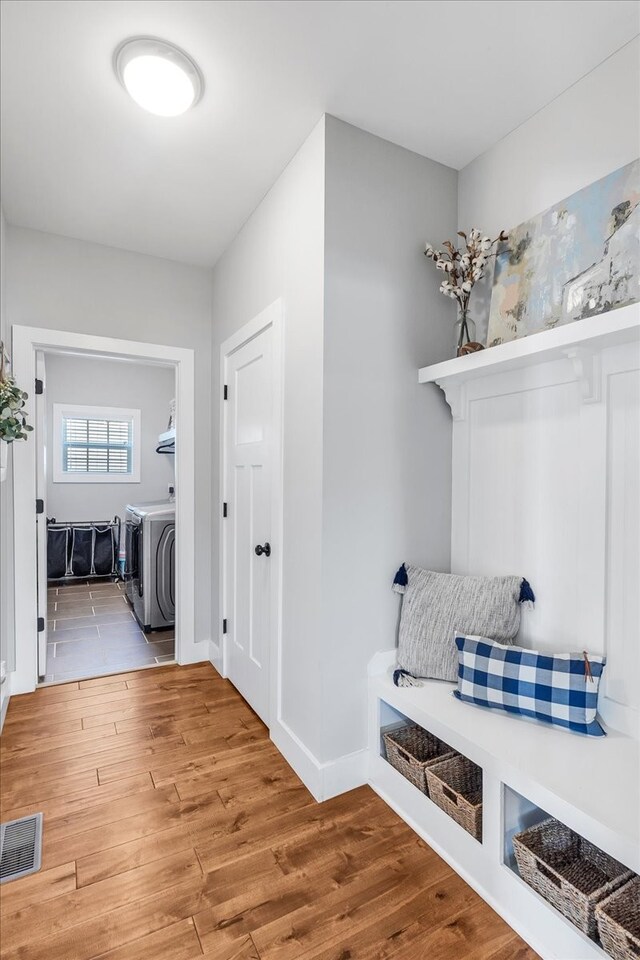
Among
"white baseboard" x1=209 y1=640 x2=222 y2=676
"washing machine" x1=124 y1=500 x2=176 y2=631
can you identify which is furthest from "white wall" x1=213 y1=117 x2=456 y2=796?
"washing machine" x1=124 y1=500 x2=176 y2=631

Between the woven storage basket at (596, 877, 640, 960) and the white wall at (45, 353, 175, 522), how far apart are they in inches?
230

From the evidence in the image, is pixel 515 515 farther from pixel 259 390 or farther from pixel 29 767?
pixel 29 767

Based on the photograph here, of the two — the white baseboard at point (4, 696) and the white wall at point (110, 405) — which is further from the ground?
the white wall at point (110, 405)

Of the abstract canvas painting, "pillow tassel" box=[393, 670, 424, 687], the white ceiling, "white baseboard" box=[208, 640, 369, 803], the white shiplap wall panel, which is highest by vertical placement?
the white ceiling

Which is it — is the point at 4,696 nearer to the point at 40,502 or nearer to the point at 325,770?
the point at 40,502

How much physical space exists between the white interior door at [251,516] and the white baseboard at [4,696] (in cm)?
114

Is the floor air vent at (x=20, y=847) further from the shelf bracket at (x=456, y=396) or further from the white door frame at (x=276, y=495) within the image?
the shelf bracket at (x=456, y=396)

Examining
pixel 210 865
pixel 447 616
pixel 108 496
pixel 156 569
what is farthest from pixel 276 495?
pixel 108 496

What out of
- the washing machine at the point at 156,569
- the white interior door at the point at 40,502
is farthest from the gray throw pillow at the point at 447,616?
the washing machine at the point at 156,569

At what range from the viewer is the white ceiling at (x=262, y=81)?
1.46 meters

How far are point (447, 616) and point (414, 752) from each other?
1.76 feet

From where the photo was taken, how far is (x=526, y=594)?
181 centimetres

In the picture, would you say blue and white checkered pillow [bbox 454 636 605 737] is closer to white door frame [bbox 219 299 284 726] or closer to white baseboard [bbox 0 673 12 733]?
white door frame [bbox 219 299 284 726]

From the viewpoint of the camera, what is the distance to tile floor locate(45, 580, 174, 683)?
125 inches
